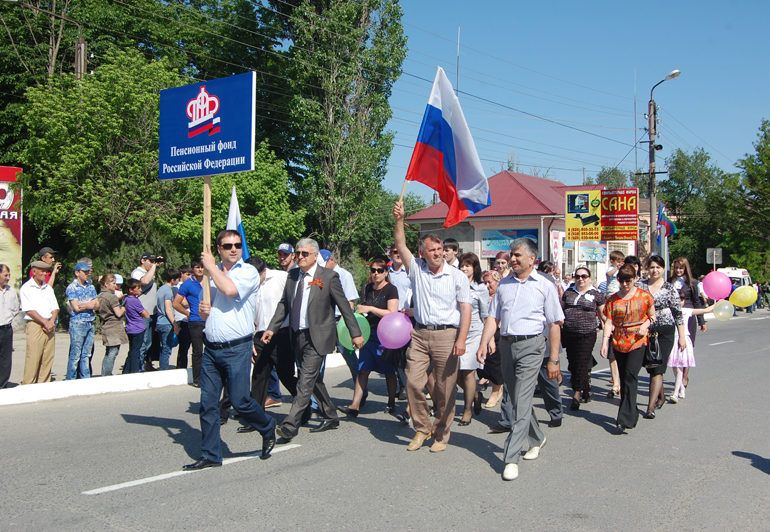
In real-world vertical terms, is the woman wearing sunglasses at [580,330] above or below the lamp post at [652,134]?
below

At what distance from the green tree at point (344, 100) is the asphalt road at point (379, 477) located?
2252 cm

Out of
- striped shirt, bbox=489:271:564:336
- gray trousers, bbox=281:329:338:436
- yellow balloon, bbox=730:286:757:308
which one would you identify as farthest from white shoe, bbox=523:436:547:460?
yellow balloon, bbox=730:286:757:308

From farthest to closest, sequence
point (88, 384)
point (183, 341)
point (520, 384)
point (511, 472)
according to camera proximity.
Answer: point (183, 341) < point (88, 384) < point (520, 384) < point (511, 472)

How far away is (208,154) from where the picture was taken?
9.19 metres

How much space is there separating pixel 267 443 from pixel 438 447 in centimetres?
160

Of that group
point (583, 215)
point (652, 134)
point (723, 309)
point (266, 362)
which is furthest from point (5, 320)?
point (652, 134)

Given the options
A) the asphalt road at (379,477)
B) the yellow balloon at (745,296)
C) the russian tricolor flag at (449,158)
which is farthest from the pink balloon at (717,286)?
the russian tricolor flag at (449,158)

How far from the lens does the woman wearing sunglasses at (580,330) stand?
366 inches

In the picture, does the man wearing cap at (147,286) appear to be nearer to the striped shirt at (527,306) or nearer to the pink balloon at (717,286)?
the striped shirt at (527,306)

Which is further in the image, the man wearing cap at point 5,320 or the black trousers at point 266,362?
the man wearing cap at point 5,320

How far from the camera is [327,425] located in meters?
7.86

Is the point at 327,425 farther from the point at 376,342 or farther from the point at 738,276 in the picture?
the point at 738,276

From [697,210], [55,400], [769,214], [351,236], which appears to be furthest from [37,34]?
[697,210]

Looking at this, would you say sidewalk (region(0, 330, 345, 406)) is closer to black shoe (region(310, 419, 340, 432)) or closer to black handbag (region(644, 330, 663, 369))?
black shoe (region(310, 419, 340, 432))
